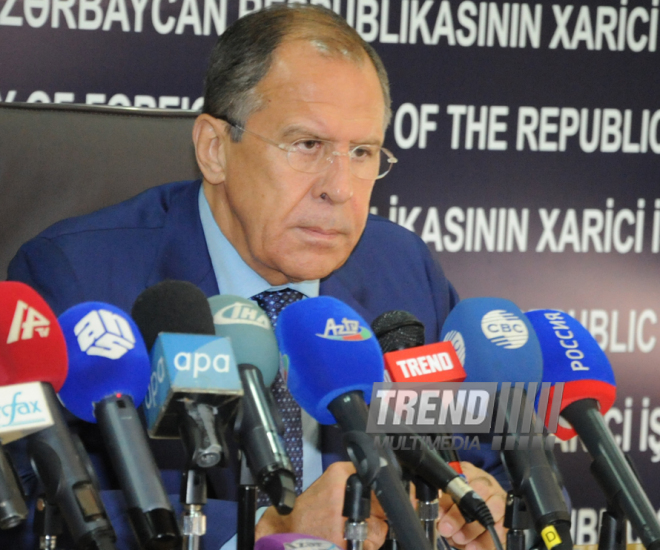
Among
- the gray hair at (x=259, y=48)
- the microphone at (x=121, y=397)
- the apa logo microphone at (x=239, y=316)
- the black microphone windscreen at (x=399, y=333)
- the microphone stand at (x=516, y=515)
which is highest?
the gray hair at (x=259, y=48)

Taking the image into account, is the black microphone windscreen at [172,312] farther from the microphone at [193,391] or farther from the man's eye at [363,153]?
the man's eye at [363,153]

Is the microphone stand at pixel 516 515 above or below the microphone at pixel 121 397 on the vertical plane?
below

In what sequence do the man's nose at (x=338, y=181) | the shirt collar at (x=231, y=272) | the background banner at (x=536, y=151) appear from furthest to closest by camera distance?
the background banner at (x=536, y=151) < the shirt collar at (x=231, y=272) < the man's nose at (x=338, y=181)

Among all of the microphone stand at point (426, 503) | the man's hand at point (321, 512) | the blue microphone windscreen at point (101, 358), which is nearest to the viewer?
the blue microphone windscreen at point (101, 358)

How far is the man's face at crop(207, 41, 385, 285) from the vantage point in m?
1.65

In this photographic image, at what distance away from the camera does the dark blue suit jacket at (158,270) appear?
166cm

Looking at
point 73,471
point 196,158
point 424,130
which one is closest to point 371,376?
point 73,471

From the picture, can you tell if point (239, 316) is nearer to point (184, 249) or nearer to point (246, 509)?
point (246, 509)

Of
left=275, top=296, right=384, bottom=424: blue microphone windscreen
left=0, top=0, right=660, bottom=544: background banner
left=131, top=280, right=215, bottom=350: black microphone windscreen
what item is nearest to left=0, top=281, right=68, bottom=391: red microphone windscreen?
left=131, top=280, right=215, bottom=350: black microphone windscreen

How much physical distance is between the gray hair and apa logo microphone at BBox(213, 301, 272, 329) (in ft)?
2.71

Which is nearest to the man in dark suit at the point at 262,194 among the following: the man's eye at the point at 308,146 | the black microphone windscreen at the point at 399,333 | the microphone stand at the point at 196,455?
the man's eye at the point at 308,146

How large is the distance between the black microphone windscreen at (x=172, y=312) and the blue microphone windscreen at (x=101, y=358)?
4cm

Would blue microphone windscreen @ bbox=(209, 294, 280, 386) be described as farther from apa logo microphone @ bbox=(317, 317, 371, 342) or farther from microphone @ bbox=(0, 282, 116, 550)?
microphone @ bbox=(0, 282, 116, 550)

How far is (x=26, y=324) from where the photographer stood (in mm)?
824
